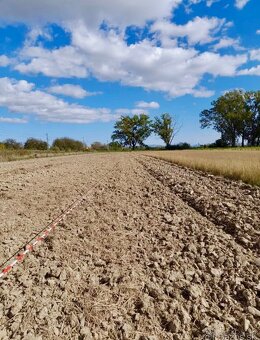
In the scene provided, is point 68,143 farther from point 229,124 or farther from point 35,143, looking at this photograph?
point 229,124

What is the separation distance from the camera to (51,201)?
7938mm

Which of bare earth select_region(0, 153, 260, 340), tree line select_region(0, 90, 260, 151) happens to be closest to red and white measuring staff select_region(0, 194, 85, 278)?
bare earth select_region(0, 153, 260, 340)

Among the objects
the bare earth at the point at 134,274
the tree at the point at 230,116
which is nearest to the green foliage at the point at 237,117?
the tree at the point at 230,116

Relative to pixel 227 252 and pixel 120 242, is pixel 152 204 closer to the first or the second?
→ pixel 120 242

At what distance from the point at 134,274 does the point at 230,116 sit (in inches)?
3106

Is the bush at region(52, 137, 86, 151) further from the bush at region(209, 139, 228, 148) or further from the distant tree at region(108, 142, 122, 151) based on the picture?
the bush at region(209, 139, 228, 148)

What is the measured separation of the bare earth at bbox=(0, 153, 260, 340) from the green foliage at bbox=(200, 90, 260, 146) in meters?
76.7

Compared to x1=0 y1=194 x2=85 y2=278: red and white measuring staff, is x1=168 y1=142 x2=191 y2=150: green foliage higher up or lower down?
higher up

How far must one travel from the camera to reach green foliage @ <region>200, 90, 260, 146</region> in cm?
7854

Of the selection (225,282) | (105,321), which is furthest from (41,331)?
(225,282)

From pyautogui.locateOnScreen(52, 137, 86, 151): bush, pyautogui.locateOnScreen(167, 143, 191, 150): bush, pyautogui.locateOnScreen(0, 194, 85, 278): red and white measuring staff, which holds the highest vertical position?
pyautogui.locateOnScreen(52, 137, 86, 151): bush

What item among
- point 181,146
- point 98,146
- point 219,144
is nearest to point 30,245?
point 219,144

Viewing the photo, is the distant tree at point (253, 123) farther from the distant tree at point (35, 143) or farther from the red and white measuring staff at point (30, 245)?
the red and white measuring staff at point (30, 245)

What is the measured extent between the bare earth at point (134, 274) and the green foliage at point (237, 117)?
76736mm
